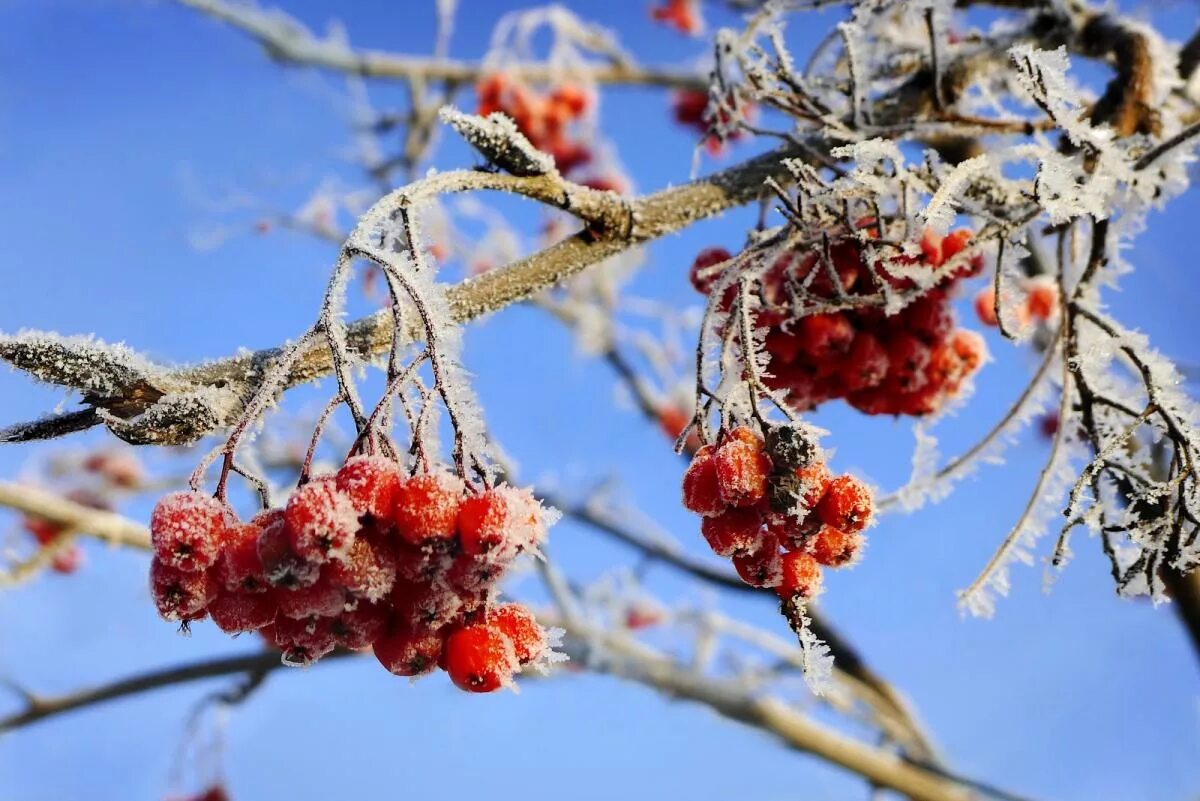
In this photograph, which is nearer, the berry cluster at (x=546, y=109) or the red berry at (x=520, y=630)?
the red berry at (x=520, y=630)

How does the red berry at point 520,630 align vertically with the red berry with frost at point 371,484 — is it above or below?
below

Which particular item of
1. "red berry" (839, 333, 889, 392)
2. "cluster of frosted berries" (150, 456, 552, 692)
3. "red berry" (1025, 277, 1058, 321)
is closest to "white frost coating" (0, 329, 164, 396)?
"cluster of frosted berries" (150, 456, 552, 692)

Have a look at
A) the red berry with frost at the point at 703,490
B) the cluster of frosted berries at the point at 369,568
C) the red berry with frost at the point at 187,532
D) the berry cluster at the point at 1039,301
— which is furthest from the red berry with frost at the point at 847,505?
the berry cluster at the point at 1039,301

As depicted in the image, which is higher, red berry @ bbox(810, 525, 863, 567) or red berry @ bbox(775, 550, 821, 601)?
red berry @ bbox(810, 525, 863, 567)

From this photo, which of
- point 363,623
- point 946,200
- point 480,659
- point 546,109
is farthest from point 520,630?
point 546,109

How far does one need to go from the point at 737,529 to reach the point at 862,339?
0.65m

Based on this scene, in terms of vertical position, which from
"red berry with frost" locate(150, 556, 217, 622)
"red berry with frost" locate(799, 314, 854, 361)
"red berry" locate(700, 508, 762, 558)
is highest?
"red berry with frost" locate(799, 314, 854, 361)

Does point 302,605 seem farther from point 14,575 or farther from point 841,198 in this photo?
point 14,575

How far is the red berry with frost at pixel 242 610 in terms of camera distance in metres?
1.08

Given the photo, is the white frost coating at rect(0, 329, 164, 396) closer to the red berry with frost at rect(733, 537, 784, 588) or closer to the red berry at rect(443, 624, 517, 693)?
the red berry at rect(443, 624, 517, 693)

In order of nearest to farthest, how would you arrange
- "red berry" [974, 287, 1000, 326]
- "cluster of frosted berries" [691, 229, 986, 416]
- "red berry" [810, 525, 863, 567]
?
Answer: "red berry" [810, 525, 863, 567], "cluster of frosted berries" [691, 229, 986, 416], "red berry" [974, 287, 1000, 326]

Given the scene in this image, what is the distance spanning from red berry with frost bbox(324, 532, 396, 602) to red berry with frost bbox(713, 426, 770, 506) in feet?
1.18

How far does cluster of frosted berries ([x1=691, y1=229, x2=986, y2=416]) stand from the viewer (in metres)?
1.56

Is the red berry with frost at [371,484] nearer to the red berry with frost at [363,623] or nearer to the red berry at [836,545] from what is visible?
the red berry with frost at [363,623]
